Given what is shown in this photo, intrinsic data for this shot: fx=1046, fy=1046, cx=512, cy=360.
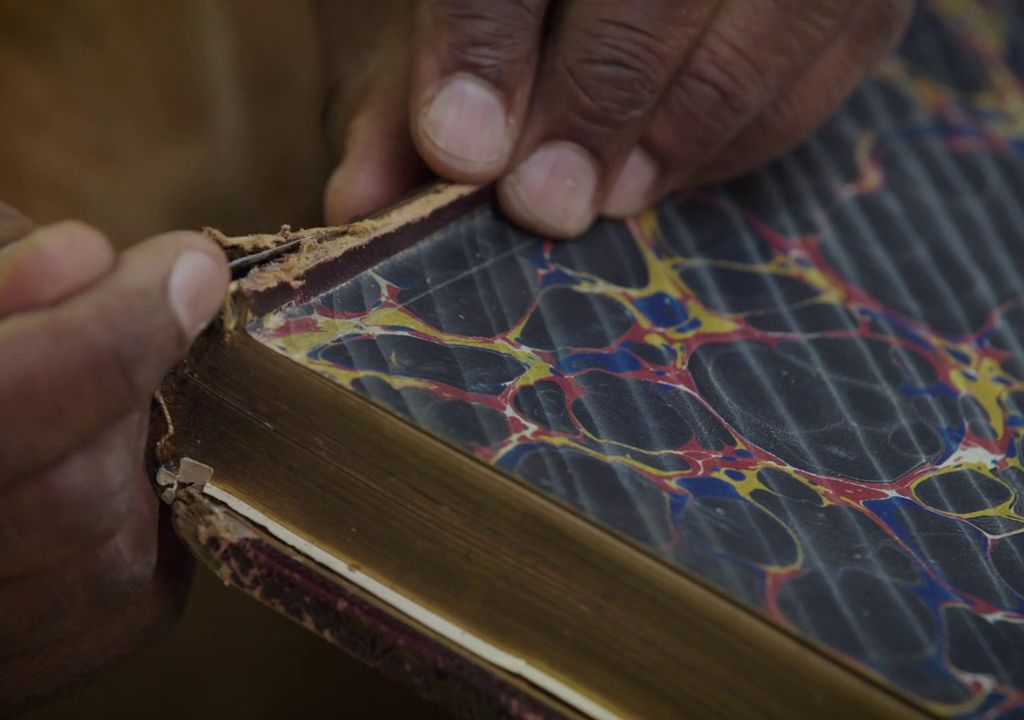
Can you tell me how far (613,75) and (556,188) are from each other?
9 cm

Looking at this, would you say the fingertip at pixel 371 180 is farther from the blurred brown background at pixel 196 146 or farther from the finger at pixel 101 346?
the finger at pixel 101 346

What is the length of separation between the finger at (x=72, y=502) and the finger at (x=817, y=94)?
468 mm

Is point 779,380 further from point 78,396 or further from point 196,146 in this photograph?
point 196,146

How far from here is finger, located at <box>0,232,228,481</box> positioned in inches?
14.4

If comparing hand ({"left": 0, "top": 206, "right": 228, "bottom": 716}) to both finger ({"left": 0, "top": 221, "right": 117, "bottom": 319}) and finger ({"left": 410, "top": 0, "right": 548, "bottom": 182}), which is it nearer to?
finger ({"left": 0, "top": 221, "right": 117, "bottom": 319})

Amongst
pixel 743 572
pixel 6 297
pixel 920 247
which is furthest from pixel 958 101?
pixel 6 297

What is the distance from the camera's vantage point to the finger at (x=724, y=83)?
2.25 ft

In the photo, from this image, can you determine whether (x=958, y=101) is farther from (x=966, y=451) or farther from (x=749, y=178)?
(x=966, y=451)

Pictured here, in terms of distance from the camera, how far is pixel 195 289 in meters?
0.39

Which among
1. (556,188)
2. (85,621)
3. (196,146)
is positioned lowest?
(196,146)

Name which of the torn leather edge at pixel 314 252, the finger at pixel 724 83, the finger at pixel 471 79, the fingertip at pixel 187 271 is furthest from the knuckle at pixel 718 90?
the fingertip at pixel 187 271

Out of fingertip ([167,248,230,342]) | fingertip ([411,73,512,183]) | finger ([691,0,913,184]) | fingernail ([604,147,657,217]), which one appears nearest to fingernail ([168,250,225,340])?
fingertip ([167,248,230,342])

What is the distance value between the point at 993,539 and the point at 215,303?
0.37 meters

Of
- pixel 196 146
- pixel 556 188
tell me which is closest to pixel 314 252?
pixel 556 188
